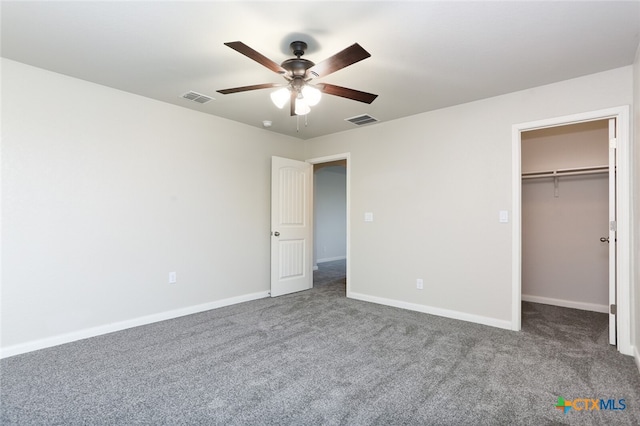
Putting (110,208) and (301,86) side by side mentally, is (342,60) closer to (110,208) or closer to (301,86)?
(301,86)

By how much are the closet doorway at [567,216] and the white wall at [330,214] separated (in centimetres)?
451

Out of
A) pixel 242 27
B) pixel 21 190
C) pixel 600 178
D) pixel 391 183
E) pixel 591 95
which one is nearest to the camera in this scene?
pixel 242 27

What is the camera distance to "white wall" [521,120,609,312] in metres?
3.89

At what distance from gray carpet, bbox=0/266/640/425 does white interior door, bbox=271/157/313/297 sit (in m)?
1.28

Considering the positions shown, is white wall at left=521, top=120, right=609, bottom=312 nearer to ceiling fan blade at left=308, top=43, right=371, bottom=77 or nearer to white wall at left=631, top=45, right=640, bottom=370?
white wall at left=631, top=45, right=640, bottom=370

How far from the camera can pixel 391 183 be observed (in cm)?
419

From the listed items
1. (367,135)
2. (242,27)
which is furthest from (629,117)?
(242,27)

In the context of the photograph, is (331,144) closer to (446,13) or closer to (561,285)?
(446,13)

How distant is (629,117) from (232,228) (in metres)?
4.18

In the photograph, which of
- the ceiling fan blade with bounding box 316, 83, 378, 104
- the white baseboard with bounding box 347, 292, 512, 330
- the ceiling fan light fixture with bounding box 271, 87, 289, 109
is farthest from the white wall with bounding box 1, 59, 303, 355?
the ceiling fan blade with bounding box 316, 83, 378, 104

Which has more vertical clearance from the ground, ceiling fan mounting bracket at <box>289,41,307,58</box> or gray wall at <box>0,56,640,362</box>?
ceiling fan mounting bracket at <box>289,41,307,58</box>

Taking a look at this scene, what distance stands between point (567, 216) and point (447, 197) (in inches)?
69.8

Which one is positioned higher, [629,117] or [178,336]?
[629,117]

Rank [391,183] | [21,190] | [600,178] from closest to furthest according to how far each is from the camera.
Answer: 1. [21,190]
2. [600,178]
3. [391,183]
